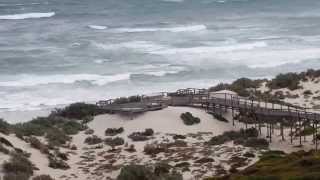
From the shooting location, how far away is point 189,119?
36125 millimetres

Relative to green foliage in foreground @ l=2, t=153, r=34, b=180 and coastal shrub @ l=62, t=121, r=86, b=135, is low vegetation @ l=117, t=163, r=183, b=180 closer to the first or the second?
green foliage in foreground @ l=2, t=153, r=34, b=180

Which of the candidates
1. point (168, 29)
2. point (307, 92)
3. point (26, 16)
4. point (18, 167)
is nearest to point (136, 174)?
point (18, 167)

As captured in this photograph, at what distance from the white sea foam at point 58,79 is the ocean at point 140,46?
69 millimetres

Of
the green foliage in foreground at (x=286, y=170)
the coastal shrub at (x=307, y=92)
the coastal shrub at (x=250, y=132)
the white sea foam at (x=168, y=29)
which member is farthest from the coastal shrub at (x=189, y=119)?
the white sea foam at (x=168, y=29)

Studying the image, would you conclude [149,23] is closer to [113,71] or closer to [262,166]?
[113,71]

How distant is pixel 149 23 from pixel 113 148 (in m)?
48.8

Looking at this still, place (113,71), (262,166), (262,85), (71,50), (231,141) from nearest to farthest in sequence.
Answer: (262,166) → (231,141) → (262,85) → (113,71) → (71,50)

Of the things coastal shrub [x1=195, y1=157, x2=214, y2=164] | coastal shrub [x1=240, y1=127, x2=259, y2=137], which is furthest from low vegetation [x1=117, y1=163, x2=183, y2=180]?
coastal shrub [x1=240, y1=127, x2=259, y2=137]

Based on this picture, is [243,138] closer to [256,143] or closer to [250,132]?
[250,132]

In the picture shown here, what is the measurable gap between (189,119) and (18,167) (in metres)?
11.3

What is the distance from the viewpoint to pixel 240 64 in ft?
195

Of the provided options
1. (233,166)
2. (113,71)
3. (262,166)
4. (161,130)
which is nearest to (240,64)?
(113,71)

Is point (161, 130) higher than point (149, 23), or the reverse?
point (149, 23)

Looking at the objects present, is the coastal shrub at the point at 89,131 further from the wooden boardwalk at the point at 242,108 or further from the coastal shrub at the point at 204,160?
the coastal shrub at the point at 204,160
